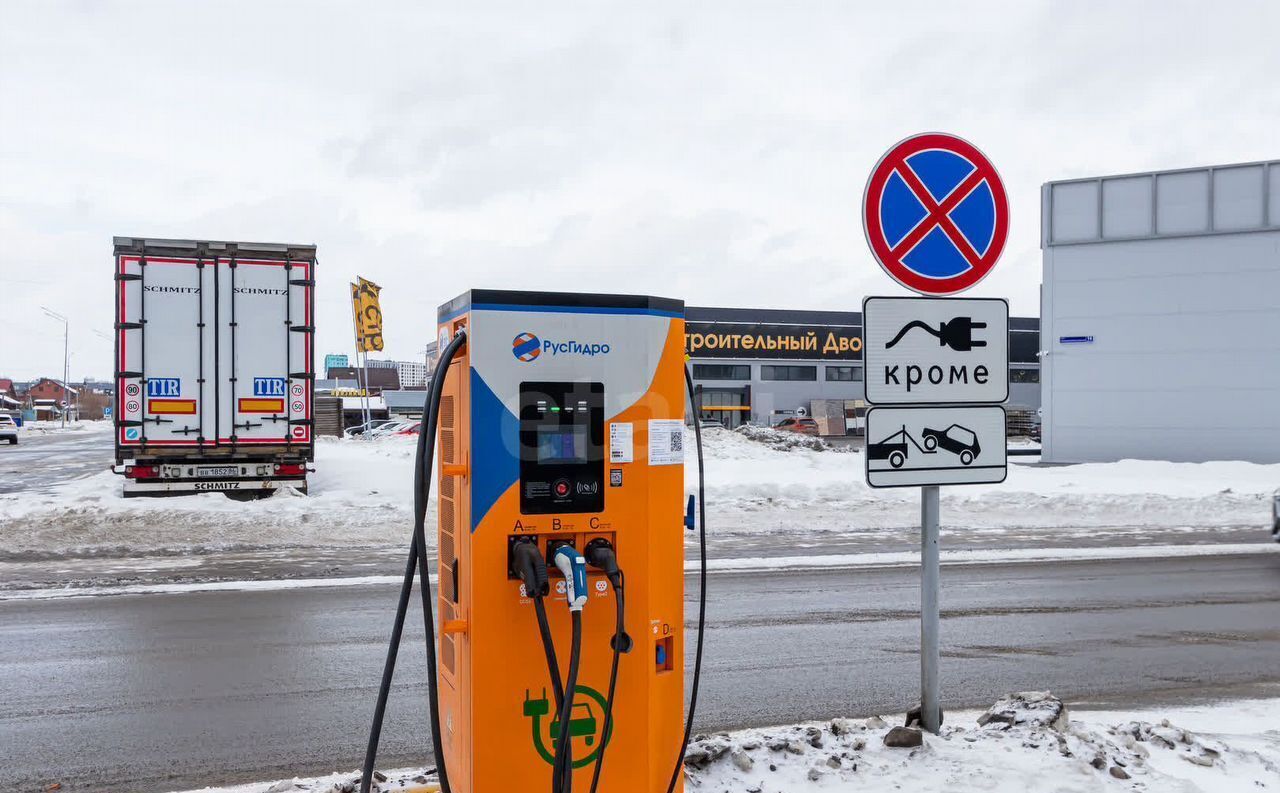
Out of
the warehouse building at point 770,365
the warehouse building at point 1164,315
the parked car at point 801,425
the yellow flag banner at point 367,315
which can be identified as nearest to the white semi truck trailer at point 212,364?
the yellow flag banner at point 367,315

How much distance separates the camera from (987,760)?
14.6 feet

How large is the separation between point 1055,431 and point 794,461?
10438 millimetres

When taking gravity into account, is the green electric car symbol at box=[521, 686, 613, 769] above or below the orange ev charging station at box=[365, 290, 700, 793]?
below

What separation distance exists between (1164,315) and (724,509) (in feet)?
63.5

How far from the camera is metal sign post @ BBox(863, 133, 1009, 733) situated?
4.68 meters

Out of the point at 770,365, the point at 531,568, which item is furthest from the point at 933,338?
the point at 770,365

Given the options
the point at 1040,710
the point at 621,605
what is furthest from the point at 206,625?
the point at 1040,710

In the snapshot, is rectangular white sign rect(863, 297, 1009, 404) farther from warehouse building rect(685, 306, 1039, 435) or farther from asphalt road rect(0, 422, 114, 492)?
warehouse building rect(685, 306, 1039, 435)

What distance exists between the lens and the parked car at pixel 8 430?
51.0 meters

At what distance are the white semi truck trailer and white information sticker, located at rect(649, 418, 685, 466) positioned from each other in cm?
1267

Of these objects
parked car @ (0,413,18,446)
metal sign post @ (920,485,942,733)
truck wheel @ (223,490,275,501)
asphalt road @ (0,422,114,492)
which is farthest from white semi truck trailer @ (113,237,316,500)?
parked car @ (0,413,18,446)

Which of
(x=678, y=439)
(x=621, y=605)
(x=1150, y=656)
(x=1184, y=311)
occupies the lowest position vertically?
(x=1150, y=656)

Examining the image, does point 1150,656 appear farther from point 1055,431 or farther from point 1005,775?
point 1055,431

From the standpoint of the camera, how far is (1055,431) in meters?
30.3
